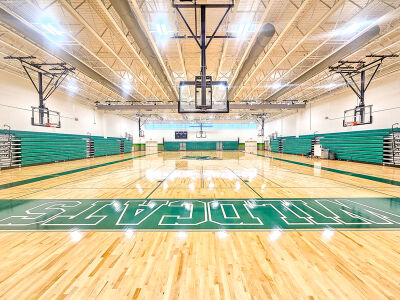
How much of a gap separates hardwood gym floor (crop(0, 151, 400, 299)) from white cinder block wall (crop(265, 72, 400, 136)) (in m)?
9.02

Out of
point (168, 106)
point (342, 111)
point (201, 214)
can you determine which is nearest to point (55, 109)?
point (168, 106)

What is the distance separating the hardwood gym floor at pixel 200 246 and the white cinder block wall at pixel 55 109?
853 cm

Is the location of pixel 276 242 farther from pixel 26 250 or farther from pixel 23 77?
pixel 23 77

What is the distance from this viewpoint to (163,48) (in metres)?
8.51

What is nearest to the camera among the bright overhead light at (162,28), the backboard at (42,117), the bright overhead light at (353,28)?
the bright overhead light at (162,28)

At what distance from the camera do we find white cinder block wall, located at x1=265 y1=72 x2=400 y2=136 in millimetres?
10309

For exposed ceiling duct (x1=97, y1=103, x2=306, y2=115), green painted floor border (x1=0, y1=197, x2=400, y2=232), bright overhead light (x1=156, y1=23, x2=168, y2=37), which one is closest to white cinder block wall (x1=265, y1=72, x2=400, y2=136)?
exposed ceiling duct (x1=97, y1=103, x2=306, y2=115)

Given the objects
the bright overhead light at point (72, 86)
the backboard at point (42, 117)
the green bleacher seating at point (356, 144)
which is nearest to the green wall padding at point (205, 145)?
the green bleacher seating at point (356, 144)

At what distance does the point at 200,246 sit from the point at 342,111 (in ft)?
53.2

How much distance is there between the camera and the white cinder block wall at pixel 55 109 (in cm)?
995

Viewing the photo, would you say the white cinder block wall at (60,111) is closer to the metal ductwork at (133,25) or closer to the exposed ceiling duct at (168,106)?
the exposed ceiling duct at (168,106)

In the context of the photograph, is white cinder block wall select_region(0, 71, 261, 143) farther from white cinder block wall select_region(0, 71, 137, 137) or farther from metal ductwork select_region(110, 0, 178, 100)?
metal ductwork select_region(110, 0, 178, 100)

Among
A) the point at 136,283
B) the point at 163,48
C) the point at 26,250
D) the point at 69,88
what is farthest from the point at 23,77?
the point at 136,283

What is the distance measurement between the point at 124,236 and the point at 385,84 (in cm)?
1506
